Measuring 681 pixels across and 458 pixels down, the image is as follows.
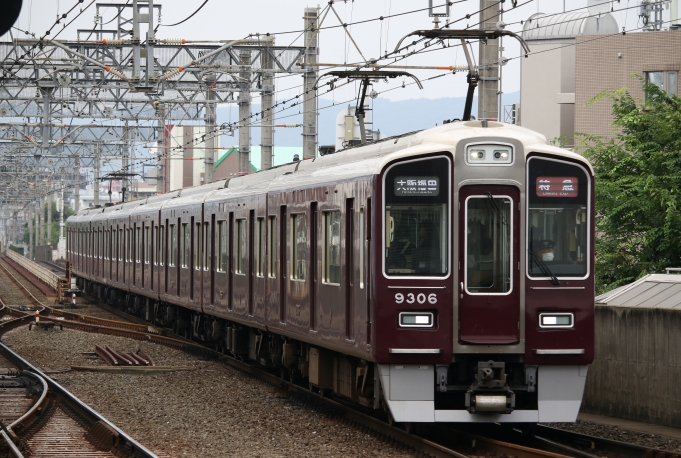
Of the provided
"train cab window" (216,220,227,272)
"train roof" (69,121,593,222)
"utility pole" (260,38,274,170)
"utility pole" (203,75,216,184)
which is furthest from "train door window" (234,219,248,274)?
"utility pole" (203,75,216,184)

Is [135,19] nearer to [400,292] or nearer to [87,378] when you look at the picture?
[87,378]

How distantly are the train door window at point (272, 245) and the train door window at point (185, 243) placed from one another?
635 centimetres

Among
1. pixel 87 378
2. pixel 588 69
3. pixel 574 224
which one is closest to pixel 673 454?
pixel 574 224

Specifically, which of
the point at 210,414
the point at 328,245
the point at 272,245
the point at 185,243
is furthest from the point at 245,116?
the point at 328,245

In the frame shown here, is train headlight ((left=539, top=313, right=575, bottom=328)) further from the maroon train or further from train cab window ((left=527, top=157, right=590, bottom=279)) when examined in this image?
train cab window ((left=527, top=157, right=590, bottom=279))

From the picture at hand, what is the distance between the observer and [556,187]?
10352mm

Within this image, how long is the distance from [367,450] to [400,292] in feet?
4.53

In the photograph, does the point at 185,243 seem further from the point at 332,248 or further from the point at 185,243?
the point at 332,248

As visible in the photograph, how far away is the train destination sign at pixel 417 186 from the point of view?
1025 cm

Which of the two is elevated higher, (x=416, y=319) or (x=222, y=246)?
(x=222, y=246)

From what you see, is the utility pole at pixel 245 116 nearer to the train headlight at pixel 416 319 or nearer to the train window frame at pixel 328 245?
the train window frame at pixel 328 245

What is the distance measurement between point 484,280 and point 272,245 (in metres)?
5.13

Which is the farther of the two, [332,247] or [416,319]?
[332,247]

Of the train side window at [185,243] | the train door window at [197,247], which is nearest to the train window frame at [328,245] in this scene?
the train door window at [197,247]
